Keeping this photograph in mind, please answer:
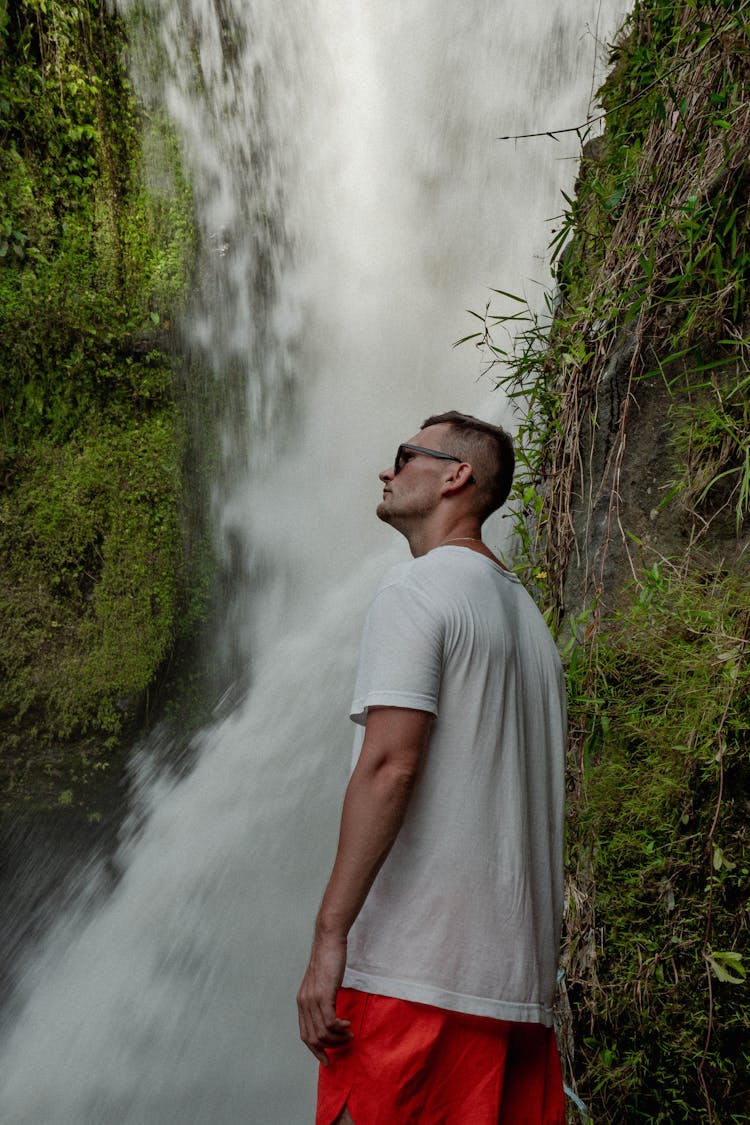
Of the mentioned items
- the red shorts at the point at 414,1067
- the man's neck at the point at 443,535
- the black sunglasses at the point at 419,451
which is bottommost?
the red shorts at the point at 414,1067

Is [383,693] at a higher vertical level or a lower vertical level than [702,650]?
lower

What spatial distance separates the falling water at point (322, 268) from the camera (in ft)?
14.6

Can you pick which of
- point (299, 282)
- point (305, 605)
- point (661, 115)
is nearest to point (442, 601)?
point (661, 115)

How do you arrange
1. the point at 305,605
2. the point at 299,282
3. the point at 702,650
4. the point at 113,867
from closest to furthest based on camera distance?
the point at 702,650
the point at 113,867
the point at 305,605
the point at 299,282

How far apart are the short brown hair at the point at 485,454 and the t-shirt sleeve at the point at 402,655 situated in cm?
40

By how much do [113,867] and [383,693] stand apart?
A: 10.9 feet

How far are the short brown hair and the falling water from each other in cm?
230

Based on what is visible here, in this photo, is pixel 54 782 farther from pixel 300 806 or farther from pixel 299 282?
pixel 299 282

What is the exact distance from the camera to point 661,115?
8.74 feet

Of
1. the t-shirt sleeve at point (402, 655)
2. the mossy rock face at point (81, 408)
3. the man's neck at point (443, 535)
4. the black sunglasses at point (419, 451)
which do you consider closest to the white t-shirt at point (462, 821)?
the t-shirt sleeve at point (402, 655)

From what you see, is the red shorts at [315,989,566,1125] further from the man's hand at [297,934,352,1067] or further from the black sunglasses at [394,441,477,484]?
the black sunglasses at [394,441,477,484]

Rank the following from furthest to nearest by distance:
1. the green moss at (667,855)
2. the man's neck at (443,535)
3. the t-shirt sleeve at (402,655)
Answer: the green moss at (667,855)
the man's neck at (443,535)
the t-shirt sleeve at (402,655)

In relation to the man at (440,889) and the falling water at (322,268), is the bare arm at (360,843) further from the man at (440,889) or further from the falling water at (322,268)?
the falling water at (322,268)

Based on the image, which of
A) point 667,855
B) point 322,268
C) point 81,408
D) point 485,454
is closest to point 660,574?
point 667,855
